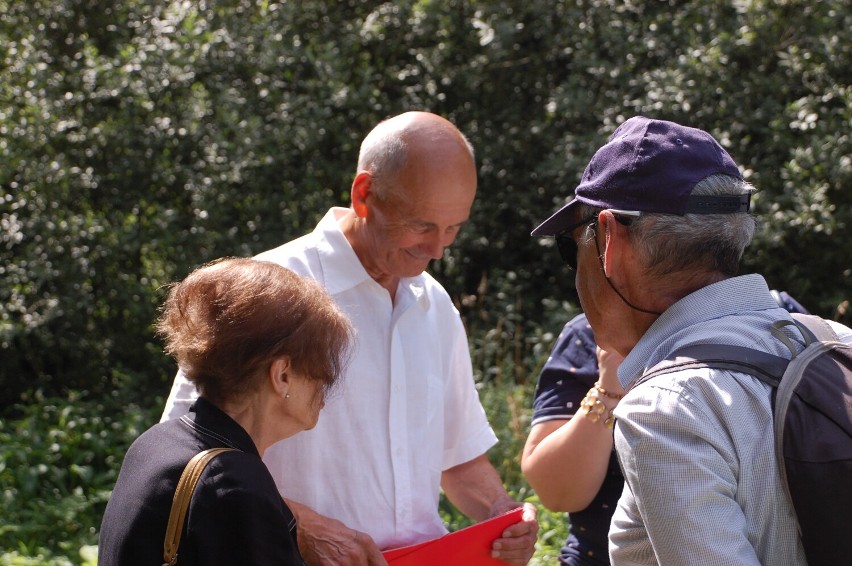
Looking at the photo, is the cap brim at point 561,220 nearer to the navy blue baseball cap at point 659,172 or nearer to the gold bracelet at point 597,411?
the navy blue baseball cap at point 659,172

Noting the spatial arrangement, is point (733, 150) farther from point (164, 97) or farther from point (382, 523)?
point (382, 523)

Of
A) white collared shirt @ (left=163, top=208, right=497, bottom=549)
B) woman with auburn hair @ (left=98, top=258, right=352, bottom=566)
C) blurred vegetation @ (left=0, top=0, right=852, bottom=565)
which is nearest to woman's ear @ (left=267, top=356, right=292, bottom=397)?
woman with auburn hair @ (left=98, top=258, right=352, bottom=566)

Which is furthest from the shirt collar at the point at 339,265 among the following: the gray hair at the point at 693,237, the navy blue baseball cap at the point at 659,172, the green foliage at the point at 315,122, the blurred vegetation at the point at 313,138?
A: the green foliage at the point at 315,122

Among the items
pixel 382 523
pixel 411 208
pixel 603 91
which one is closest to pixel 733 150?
pixel 603 91

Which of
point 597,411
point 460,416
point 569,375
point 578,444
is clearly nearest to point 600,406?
point 597,411

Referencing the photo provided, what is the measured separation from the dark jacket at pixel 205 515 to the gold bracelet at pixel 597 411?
0.89 meters

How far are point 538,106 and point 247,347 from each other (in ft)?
17.4

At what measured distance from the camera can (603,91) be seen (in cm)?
656

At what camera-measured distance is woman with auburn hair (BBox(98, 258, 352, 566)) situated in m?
1.98

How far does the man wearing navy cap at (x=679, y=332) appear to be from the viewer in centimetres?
163

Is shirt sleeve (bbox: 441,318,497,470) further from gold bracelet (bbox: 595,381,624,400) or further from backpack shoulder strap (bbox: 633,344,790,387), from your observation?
backpack shoulder strap (bbox: 633,344,790,387)

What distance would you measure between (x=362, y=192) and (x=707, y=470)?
167cm

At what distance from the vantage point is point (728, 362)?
1702 mm

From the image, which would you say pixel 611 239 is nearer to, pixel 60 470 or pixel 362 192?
pixel 362 192
